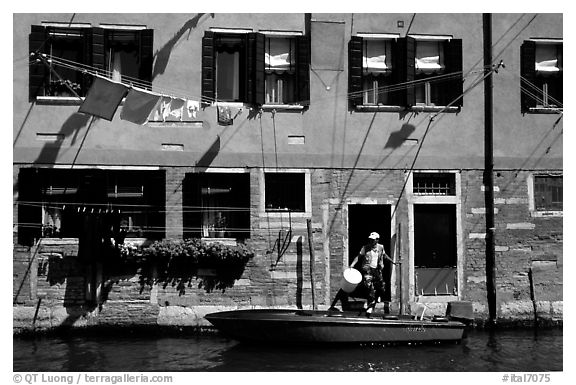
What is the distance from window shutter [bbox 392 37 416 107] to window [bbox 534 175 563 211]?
246 cm

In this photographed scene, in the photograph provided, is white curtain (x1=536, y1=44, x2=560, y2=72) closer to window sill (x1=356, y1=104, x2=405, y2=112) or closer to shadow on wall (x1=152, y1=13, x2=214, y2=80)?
window sill (x1=356, y1=104, x2=405, y2=112)

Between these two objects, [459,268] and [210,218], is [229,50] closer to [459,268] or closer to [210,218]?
[210,218]

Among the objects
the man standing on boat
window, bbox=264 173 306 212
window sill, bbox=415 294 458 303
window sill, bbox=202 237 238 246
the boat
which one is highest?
window, bbox=264 173 306 212

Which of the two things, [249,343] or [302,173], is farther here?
[302,173]

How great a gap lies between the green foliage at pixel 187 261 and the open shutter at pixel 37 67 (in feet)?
8.81

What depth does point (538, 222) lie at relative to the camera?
47.5ft

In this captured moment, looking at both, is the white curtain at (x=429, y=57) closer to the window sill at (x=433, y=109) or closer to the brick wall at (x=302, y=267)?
the window sill at (x=433, y=109)

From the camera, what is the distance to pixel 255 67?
13828 millimetres

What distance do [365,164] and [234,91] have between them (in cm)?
236

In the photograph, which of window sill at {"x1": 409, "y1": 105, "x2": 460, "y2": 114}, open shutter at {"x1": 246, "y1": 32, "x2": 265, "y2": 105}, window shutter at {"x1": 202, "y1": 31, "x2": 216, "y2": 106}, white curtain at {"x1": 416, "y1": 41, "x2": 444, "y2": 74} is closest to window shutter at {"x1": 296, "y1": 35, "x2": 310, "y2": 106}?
open shutter at {"x1": 246, "y1": 32, "x2": 265, "y2": 105}

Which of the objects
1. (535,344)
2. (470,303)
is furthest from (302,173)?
(535,344)

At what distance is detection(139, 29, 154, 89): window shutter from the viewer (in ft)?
44.7

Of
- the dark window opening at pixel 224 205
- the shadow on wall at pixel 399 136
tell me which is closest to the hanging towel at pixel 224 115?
the dark window opening at pixel 224 205

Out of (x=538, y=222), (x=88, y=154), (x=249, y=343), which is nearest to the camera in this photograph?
(x=249, y=343)
